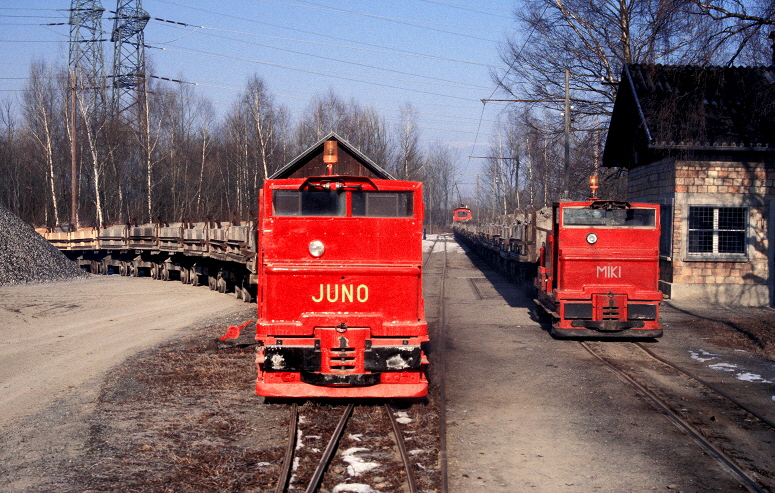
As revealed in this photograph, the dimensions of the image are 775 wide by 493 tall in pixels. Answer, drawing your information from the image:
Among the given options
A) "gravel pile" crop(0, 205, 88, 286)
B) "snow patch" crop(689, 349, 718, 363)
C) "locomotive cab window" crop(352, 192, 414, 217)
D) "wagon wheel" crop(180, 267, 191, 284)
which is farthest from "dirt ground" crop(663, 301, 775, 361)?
"gravel pile" crop(0, 205, 88, 286)

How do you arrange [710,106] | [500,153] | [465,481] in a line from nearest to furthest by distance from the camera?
[465,481] → [710,106] → [500,153]

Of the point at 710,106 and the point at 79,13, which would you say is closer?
the point at 710,106

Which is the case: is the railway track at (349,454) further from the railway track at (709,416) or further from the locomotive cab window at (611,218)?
the locomotive cab window at (611,218)

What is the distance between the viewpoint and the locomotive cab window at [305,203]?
8141mm

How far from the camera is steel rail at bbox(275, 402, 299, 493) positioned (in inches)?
219

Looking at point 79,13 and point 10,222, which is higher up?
point 79,13

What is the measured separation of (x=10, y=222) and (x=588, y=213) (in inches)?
927

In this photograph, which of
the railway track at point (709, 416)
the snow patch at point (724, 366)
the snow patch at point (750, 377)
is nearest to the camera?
the railway track at point (709, 416)

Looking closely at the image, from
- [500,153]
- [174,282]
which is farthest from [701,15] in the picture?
[500,153]

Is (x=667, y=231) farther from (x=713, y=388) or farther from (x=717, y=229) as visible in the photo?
(x=713, y=388)

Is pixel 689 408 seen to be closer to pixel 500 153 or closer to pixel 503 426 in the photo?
pixel 503 426

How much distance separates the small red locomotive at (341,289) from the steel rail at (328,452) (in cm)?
34

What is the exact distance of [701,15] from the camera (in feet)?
44.7

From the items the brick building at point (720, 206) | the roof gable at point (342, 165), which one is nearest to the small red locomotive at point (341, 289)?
the brick building at point (720, 206)
